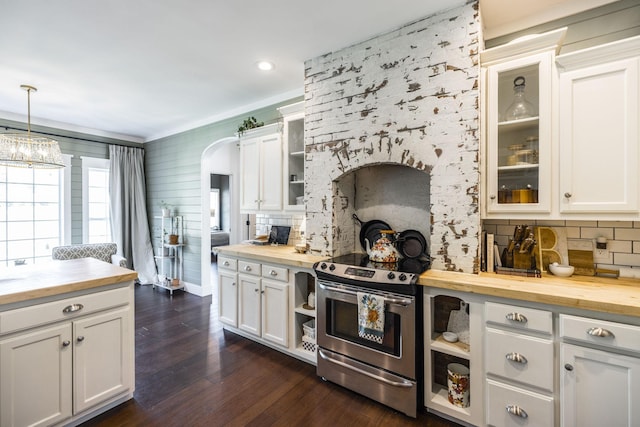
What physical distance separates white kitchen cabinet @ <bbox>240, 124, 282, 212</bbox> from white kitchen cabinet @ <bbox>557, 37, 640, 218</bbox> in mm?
2472

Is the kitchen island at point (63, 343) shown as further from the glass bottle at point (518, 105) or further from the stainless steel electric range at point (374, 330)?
the glass bottle at point (518, 105)

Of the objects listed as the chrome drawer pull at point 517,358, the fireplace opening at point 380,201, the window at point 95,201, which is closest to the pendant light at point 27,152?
the window at point 95,201

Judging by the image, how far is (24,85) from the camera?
3301 mm

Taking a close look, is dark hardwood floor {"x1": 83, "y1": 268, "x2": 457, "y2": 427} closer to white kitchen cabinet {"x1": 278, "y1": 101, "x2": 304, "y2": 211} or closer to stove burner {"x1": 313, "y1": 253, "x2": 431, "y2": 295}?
stove burner {"x1": 313, "y1": 253, "x2": 431, "y2": 295}

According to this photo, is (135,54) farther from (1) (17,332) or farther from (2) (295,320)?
(2) (295,320)

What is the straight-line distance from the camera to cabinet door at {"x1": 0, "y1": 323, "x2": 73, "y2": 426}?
162 centimetres

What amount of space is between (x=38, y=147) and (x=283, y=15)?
299 cm

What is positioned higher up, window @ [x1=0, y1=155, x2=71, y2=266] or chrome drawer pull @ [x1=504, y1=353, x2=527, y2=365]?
window @ [x1=0, y1=155, x2=71, y2=266]

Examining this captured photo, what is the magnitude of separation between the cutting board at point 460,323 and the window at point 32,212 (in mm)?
5514

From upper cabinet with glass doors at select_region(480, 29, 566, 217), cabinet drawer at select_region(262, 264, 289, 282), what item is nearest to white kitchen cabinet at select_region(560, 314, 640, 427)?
upper cabinet with glass doors at select_region(480, 29, 566, 217)

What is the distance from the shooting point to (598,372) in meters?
1.51

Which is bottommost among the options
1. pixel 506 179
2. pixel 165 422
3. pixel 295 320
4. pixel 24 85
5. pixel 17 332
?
pixel 165 422

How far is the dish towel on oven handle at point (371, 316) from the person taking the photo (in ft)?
6.79

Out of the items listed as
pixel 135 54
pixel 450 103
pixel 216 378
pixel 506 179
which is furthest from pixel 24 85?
pixel 506 179
